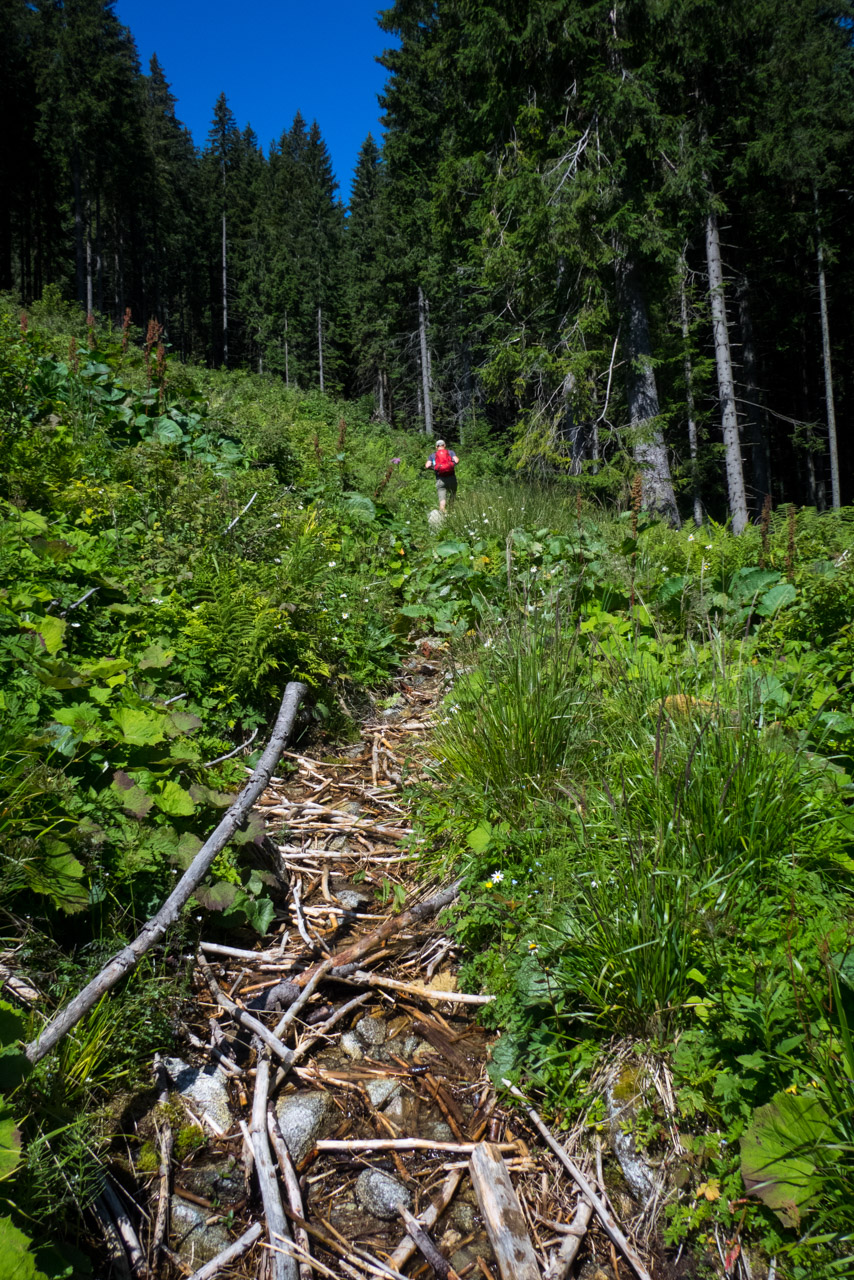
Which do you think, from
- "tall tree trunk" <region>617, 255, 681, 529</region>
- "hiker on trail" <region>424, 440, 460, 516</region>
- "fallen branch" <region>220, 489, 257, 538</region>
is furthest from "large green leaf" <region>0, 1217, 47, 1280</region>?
"tall tree trunk" <region>617, 255, 681, 529</region>

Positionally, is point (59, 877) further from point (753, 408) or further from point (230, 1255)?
point (753, 408)

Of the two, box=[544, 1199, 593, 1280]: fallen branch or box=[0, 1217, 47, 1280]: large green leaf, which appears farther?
box=[544, 1199, 593, 1280]: fallen branch

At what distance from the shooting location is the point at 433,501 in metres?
12.5

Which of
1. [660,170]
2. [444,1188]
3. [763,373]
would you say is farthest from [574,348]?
[763,373]

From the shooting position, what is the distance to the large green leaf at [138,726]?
8.10 ft

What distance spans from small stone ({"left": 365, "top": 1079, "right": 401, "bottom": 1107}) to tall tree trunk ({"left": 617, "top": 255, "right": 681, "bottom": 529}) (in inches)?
387

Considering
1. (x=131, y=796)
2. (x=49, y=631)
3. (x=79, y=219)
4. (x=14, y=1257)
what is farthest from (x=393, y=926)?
(x=79, y=219)

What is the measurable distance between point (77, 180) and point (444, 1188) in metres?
42.1

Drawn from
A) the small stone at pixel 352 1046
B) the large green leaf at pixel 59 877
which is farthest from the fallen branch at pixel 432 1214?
the large green leaf at pixel 59 877

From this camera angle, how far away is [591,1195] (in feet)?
5.71

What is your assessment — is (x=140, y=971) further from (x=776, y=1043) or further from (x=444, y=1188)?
(x=776, y=1043)

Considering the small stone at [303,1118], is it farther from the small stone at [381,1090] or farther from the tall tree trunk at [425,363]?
the tall tree trunk at [425,363]

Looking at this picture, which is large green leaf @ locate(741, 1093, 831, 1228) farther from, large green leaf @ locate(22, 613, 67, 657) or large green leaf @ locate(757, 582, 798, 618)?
large green leaf @ locate(22, 613, 67, 657)

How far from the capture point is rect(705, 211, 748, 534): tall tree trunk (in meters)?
16.0
